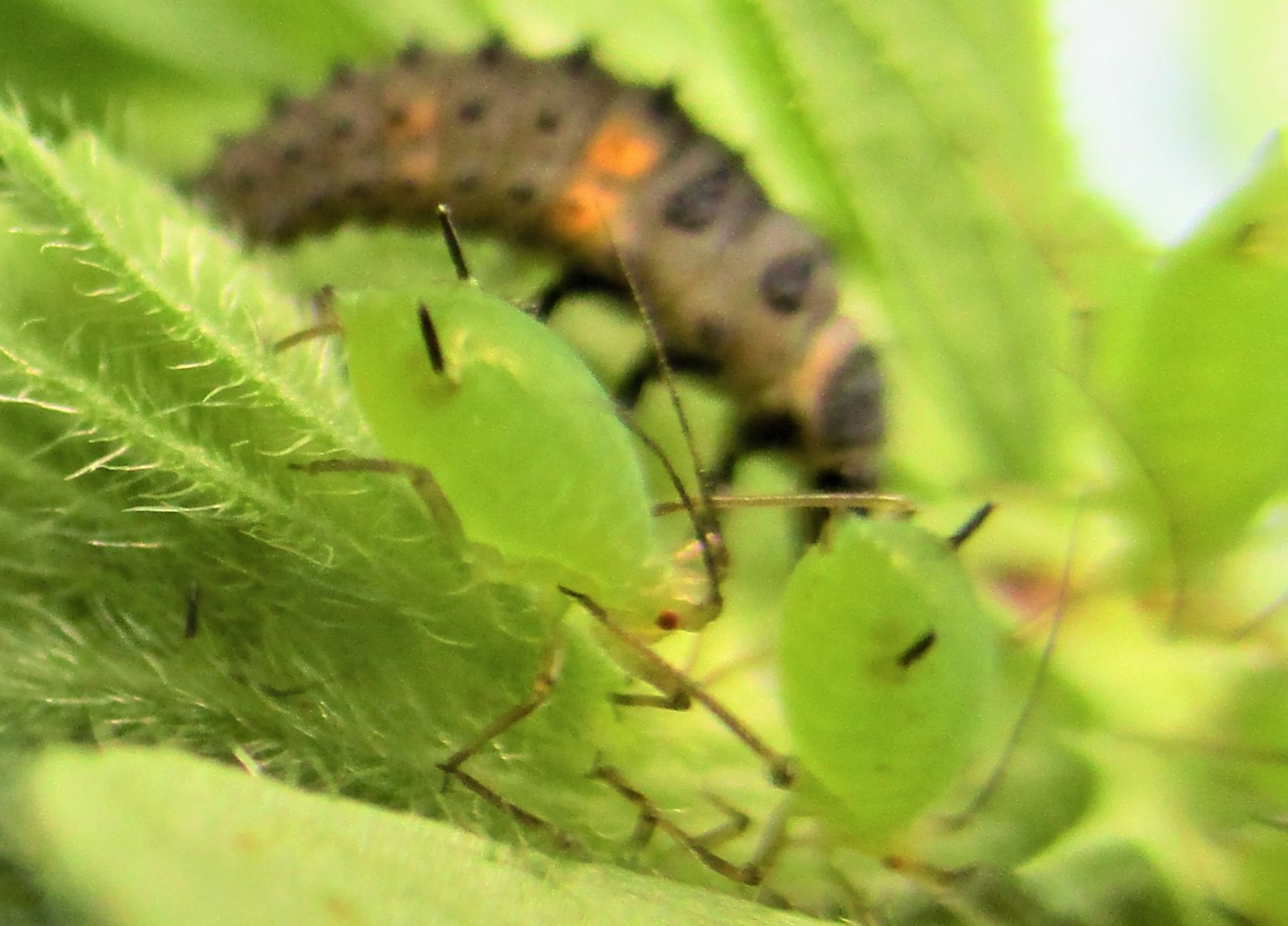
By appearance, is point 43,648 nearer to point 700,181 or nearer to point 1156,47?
point 700,181

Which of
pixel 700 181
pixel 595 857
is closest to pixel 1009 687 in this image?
pixel 595 857

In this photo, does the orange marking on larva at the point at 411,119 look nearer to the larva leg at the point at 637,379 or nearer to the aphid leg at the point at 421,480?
the larva leg at the point at 637,379

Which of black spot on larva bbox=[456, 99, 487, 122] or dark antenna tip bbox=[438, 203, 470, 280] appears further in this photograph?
black spot on larva bbox=[456, 99, 487, 122]

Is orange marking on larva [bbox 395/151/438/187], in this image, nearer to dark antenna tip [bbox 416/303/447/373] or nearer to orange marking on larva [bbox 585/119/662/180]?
orange marking on larva [bbox 585/119/662/180]

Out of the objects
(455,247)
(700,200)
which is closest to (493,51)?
(700,200)

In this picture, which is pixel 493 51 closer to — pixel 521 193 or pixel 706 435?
pixel 521 193

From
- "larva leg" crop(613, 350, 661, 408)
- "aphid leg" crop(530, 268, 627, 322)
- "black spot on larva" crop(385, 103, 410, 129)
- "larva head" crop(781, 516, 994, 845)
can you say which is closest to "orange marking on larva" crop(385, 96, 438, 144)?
"black spot on larva" crop(385, 103, 410, 129)
